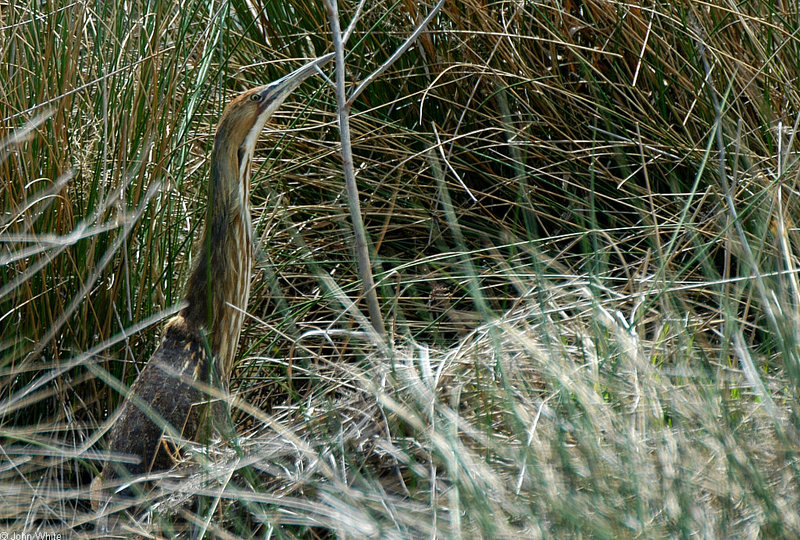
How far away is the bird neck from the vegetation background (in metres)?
0.12

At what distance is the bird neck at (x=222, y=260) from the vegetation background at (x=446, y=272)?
0.12m

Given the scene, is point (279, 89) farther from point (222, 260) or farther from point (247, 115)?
point (222, 260)

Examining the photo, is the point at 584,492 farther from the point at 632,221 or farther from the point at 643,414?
the point at 632,221

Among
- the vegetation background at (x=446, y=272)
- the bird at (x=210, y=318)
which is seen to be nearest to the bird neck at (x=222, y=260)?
the bird at (x=210, y=318)

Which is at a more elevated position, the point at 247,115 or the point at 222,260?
the point at 247,115

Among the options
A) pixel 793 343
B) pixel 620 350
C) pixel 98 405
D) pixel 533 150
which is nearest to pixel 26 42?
pixel 98 405

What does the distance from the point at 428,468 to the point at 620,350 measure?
0.38 meters

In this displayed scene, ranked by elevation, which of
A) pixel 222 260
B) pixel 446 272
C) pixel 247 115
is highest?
pixel 247 115

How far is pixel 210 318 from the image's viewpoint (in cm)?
229

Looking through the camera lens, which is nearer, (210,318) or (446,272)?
(210,318)

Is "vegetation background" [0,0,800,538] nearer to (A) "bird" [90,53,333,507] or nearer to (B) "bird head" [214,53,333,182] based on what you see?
(A) "bird" [90,53,333,507]

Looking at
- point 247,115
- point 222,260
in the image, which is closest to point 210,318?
point 222,260

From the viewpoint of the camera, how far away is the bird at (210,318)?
218 centimetres

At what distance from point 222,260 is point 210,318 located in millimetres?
167
